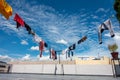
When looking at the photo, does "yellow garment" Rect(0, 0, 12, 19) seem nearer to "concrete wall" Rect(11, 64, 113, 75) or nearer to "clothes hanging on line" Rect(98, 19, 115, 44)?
"clothes hanging on line" Rect(98, 19, 115, 44)

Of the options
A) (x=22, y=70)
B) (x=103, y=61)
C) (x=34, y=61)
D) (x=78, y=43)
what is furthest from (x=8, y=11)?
(x=34, y=61)

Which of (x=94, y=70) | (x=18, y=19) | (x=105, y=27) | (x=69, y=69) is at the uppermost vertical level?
(x=105, y=27)

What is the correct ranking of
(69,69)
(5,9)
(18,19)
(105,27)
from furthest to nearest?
(69,69) → (105,27) → (18,19) → (5,9)

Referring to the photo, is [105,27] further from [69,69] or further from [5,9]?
[69,69]

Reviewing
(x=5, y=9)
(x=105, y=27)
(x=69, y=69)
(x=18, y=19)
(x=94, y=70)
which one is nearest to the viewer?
(x=5, y=9)

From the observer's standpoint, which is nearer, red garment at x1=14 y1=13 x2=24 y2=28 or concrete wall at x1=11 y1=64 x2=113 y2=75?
red garment at x1=14 y1=13 x2=24 y2=28

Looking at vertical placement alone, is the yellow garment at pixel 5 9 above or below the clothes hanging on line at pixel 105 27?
below

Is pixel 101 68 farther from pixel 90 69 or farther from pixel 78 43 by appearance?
pixel 78 43

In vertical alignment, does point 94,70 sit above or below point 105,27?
below

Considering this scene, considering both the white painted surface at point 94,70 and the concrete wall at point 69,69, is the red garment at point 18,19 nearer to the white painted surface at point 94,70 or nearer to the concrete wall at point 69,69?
the concrete wall at point 69,69

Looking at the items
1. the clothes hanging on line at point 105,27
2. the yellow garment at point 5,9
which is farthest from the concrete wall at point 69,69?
the yellow garment at point 5,9

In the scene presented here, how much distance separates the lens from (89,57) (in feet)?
159

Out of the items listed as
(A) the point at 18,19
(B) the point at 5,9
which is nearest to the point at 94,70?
(A) the point at 18,19

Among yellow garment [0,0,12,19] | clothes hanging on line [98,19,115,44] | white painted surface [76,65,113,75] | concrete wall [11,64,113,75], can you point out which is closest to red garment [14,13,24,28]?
yellow garment [0,0,12,19]
